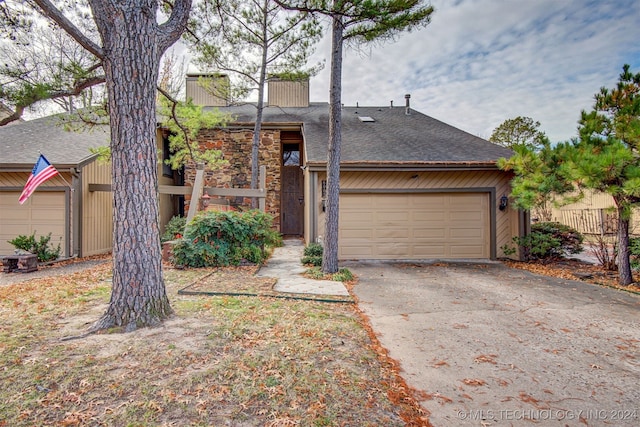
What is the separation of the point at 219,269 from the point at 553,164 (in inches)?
279

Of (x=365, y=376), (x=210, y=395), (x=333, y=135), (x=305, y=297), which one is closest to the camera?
(x=210, y=395)

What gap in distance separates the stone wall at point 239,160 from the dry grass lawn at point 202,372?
804cm

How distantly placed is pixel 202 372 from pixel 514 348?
295 centimetres

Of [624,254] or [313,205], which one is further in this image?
[313,205]

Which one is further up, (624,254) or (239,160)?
(239,160)

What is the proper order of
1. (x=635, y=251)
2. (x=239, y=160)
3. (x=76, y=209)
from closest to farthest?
(x=635, y=251)
(x=76, y=209)
(x=239, y=160)

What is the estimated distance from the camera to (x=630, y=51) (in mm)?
7320

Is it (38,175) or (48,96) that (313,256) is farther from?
(38,175)

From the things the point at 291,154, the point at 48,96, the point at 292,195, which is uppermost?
the point at 291,154

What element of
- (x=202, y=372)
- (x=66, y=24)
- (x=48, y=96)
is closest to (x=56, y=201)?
(x=48, y=96)

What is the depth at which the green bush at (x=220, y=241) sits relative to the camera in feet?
22.3

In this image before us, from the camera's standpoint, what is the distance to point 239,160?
1180cm

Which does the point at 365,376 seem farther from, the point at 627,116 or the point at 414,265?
the point at 627,116

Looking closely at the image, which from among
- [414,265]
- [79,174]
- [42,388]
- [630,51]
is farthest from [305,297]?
[630,51]
